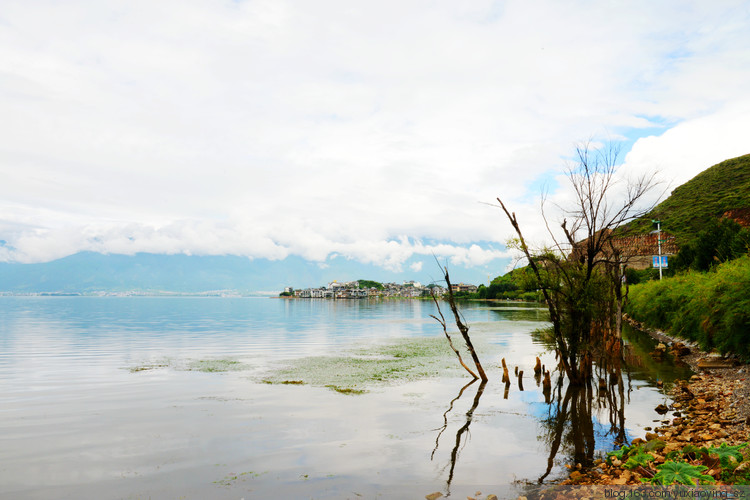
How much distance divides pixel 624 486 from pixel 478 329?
59.6m

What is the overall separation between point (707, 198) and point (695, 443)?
507ft

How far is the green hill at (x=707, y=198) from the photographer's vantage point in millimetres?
117938

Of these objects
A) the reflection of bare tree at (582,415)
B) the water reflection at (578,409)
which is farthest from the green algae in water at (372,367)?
the reflection of bare tree at (582,415)

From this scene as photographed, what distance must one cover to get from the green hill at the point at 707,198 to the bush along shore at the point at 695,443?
88977mm

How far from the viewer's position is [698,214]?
415 feet

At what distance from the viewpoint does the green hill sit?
11794cm

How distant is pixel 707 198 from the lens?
139 metres

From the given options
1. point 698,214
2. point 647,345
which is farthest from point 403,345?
point 698,214

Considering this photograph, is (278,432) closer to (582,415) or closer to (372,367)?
(582,415)

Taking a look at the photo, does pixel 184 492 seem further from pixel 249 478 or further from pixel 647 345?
pixel 647 345

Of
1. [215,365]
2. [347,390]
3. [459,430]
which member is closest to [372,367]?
[347,390]

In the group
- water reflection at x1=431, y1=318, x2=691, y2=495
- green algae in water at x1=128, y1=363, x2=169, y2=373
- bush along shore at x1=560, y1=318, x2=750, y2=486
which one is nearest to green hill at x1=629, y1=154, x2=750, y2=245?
water reflection at x1=431, y1=318, x2=691, y2=495

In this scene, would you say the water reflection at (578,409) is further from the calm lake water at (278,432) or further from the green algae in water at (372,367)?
the green algae in water at (372,367)

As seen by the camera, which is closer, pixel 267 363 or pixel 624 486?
pixel 624 486
